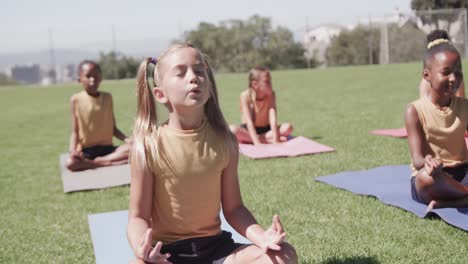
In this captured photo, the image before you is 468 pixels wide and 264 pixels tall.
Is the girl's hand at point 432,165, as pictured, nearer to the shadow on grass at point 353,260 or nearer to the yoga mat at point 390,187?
the yoga mat at point 390,187

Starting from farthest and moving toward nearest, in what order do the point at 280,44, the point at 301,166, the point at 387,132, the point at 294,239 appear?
the point at 280,44
the point at 387,132
the point at 301,166
the point at 294,239

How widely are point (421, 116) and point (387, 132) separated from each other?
12.8 feet

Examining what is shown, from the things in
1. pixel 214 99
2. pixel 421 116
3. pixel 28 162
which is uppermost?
pixel 214 99

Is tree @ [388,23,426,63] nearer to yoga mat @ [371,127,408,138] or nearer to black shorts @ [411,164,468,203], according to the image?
yoga mat @ [371,127,408,138]

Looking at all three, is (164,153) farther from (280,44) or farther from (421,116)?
(280,44)

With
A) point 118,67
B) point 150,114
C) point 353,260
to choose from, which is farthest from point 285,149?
point 118,67

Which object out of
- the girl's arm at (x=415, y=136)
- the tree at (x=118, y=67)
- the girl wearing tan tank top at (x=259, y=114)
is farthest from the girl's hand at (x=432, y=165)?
the tree at (x=118, y=67)

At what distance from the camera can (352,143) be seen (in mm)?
7598

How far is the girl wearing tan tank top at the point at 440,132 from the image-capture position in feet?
13.3

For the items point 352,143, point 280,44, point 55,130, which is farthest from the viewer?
point 280,44

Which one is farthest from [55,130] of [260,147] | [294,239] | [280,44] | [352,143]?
[280,44]

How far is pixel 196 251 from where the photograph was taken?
2.92 meters

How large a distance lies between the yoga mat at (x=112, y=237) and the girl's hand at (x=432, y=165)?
1343 mm

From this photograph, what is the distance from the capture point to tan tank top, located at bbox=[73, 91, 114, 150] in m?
7.12
